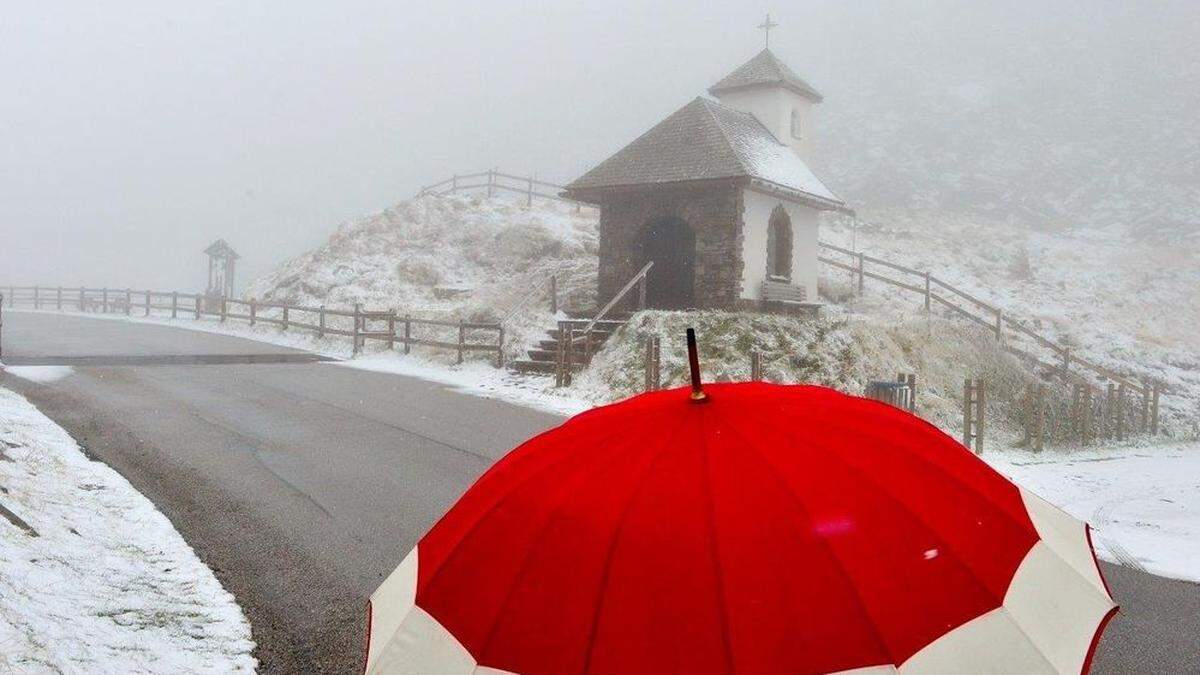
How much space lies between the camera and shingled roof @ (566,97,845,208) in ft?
64.3

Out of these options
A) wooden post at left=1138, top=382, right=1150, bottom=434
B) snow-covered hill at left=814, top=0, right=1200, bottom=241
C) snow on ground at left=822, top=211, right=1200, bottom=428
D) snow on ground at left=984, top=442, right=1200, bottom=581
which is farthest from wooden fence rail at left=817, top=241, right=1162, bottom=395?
snow-covered hill at left=814, top=0, right=1200, bottom=241

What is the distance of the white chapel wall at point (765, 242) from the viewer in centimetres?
1961

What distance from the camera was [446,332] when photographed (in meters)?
25.5

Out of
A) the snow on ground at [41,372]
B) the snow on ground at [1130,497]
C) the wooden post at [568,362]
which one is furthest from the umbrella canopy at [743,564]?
the snow on ground at [41,372]

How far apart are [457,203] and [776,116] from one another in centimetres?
1515

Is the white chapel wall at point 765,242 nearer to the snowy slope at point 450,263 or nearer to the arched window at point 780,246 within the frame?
the arched window at point 780,246

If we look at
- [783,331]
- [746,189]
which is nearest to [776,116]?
[746,189]

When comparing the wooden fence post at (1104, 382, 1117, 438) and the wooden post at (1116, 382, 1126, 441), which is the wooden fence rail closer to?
the wooden post at (1116, 382, 1126, 441)

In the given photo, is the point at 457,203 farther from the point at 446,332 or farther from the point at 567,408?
the point at 567,408

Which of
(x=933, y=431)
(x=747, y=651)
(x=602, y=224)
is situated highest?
(x=602, y=224)

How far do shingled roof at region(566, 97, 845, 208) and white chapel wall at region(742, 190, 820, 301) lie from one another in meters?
0.55

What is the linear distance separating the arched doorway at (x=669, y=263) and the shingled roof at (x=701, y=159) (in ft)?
5.06

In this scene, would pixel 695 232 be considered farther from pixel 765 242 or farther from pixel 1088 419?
pixel 1088 419

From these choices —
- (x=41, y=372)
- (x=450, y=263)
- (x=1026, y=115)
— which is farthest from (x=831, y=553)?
(x=1026, y=115)
